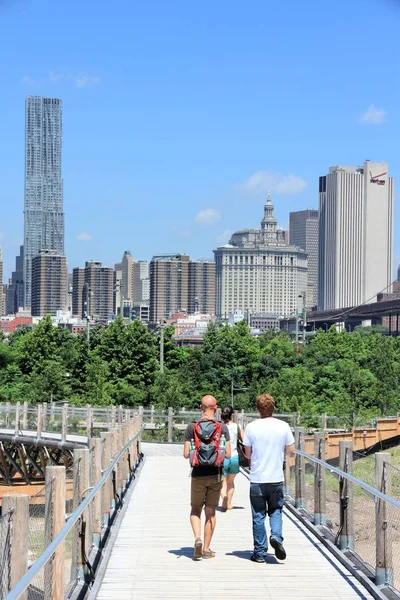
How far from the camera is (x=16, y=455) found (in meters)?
45.2

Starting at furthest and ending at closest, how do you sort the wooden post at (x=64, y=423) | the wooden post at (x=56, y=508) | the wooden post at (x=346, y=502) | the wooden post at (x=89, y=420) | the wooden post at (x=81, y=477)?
the wooden post at (x=64, y=423)
the wooden post at (x=89, y=420)
the wooden post at (x=346, y=502)
the wooden post at (x=81, y=477)
the wooden post at (x=56, y=508)

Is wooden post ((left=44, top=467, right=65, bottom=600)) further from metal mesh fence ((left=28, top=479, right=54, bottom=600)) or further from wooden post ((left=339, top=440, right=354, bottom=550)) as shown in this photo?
wooden post ((left=339, top=440, right=354, bottom=550))

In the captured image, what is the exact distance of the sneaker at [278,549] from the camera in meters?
12.1

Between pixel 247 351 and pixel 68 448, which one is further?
pixel 247 351

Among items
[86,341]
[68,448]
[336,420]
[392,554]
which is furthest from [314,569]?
[86,341]

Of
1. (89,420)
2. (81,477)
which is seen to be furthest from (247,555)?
(89,420)

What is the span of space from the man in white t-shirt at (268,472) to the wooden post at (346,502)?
3.07 feet

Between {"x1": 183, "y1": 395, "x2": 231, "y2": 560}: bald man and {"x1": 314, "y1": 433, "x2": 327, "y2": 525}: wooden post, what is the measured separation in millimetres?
2548

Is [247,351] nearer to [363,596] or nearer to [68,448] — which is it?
[68,448]

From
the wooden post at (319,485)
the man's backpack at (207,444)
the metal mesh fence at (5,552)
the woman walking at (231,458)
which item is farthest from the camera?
the woman walking at (231,458)

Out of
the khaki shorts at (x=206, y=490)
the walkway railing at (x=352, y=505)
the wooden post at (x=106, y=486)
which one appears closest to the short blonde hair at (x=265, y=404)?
the khaki shorts at (x=206, y=490)

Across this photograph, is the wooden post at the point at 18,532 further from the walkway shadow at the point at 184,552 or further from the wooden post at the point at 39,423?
the wooden post at the point at 39,423

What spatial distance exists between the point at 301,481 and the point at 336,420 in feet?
109

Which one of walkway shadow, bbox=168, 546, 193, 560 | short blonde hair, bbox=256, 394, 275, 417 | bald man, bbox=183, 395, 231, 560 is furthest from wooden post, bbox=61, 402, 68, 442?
short blonde hair, bbox=256, 394, 275, 417
